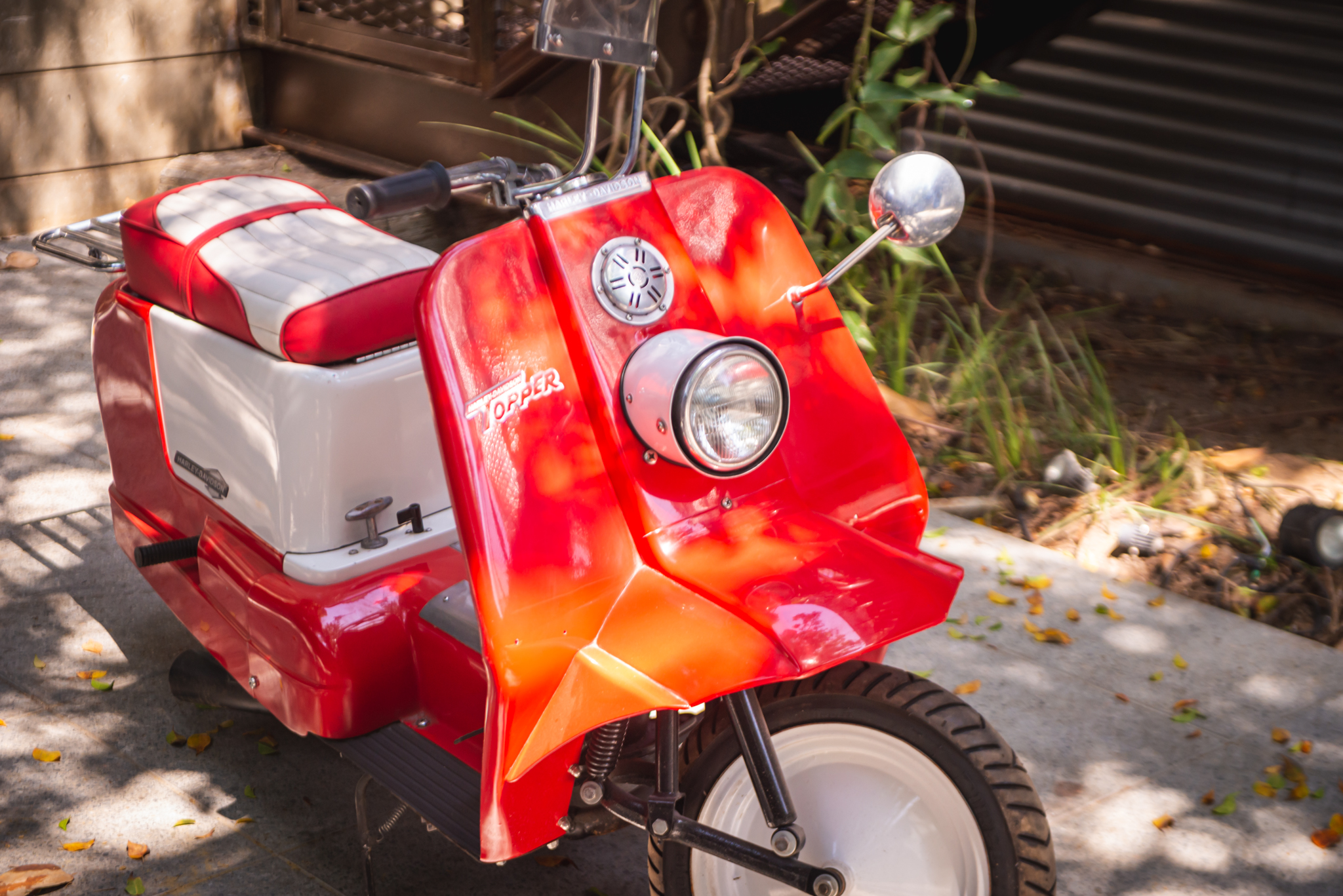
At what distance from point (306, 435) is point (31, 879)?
90 centimetres

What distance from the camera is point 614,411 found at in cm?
168

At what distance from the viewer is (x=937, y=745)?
1.56m

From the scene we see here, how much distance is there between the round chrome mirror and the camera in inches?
68.2

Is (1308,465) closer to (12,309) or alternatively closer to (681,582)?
(681,582)

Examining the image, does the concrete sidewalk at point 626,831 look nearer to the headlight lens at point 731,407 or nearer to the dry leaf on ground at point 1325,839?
the dry leaf on ground at point 1325,839

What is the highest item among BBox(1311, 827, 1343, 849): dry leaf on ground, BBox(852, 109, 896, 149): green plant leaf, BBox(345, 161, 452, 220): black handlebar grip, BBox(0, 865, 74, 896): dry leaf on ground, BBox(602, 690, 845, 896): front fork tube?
BBox(345, 161, 452, 220): black handlebar grip

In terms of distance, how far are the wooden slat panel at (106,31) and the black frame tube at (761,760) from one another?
5.33m

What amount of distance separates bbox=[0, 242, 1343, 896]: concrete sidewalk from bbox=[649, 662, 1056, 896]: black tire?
64 centimetres

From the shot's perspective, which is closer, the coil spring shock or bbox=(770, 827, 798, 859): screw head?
bbox=(770, 827, 798, 859): screw head

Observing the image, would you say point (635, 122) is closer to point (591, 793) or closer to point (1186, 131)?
point (591, 793)

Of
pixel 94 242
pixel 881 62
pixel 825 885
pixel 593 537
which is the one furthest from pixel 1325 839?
pixel 94 242

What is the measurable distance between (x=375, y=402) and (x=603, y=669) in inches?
30.9

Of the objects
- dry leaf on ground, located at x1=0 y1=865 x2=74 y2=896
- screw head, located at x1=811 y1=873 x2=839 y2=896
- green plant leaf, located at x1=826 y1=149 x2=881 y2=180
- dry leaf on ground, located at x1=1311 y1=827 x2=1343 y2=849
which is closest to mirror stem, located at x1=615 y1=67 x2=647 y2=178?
screw head, located at x1=811 y1=873 x2=839 y2=896

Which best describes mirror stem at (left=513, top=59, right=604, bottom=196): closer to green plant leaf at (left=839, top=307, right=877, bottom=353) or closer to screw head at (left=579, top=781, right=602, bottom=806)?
screw head at (left=579, top=781, right=602, bottom=806)
